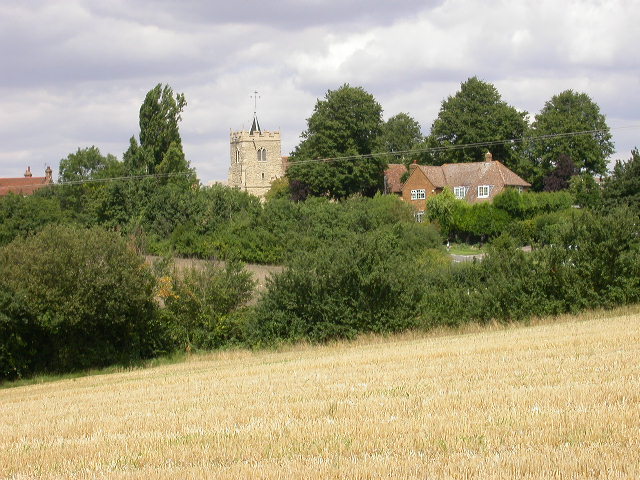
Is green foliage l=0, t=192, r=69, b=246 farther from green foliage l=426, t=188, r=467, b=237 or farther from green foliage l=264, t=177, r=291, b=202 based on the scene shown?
green foliage l=264, t=177, r=291, b=202

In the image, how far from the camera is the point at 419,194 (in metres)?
87.1

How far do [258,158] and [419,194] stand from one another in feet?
115

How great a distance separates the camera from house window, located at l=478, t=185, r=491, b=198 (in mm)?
83562

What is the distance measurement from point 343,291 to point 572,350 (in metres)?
19.5

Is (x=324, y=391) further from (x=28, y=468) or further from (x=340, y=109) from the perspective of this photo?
(x=340, y=109)

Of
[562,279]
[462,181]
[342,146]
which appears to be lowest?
[562,279]

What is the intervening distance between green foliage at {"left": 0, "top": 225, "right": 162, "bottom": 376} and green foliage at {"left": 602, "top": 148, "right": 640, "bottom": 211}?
35.3m

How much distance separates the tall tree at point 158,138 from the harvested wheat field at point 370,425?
164 feet

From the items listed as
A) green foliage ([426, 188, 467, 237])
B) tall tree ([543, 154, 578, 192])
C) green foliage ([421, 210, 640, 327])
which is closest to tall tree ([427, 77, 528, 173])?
tall tree ([543, 154, 578, 192])

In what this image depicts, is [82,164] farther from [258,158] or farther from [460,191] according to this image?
[460,191]

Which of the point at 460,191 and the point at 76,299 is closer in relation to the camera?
the point at 76,299

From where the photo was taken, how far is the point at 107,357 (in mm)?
37781

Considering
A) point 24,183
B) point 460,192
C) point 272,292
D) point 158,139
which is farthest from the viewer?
point 24,183

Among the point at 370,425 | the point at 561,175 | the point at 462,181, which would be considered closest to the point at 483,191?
the point at 462,181
